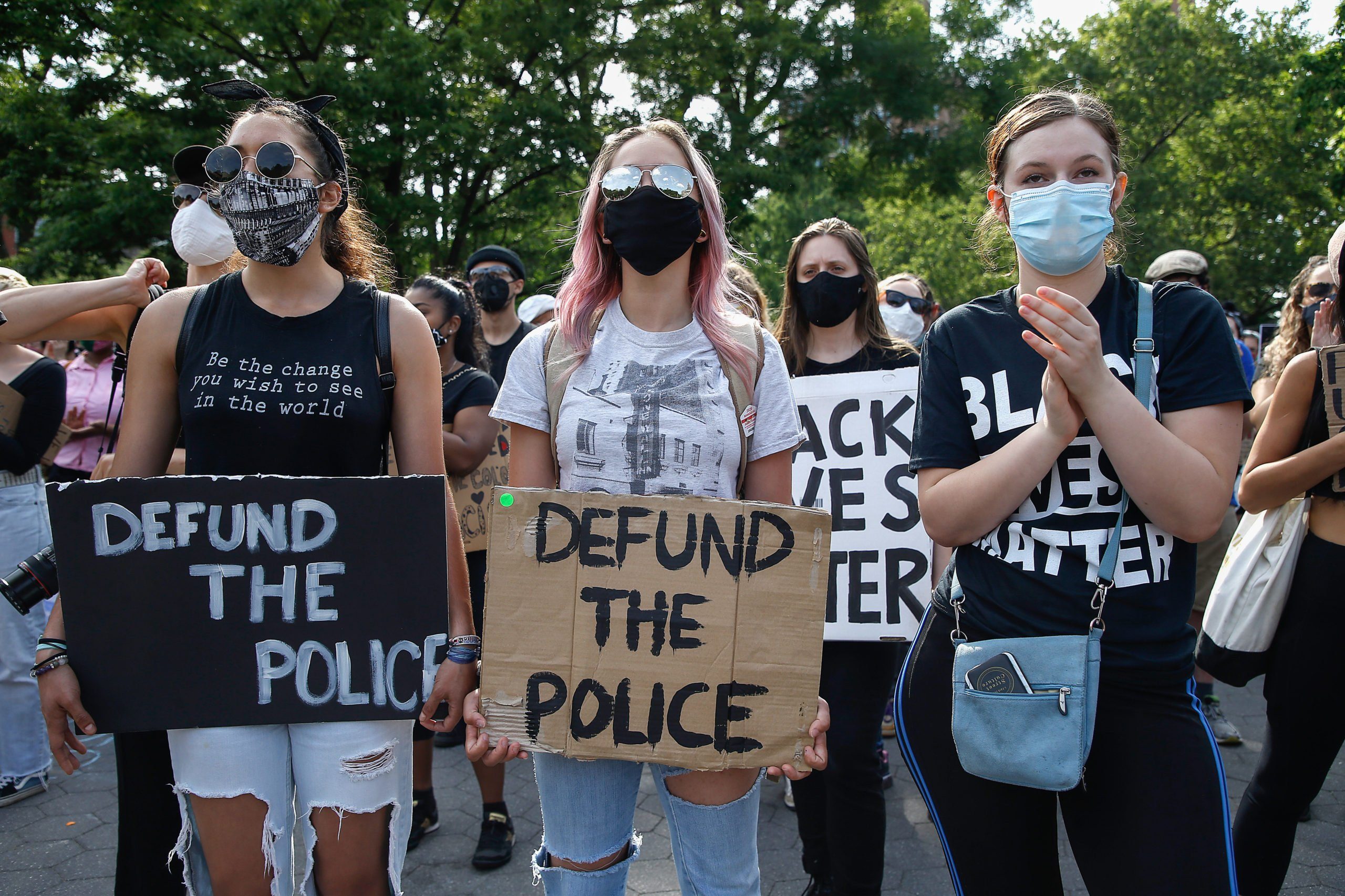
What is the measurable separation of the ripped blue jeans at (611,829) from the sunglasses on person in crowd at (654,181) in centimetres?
126

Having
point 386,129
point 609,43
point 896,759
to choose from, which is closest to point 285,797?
point 896,759

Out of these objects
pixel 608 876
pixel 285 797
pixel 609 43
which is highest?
pixel 609 43

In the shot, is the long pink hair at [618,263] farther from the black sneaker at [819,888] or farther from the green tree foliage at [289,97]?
the green tree foliage at [289,97]

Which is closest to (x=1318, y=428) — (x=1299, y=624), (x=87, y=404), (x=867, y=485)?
(x=1299, y=624)

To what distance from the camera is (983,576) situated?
1.94 m

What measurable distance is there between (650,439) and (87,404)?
18.3ft

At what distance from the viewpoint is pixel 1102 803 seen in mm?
1790

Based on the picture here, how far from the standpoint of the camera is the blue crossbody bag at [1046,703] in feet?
5.68

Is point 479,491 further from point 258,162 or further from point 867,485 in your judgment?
point 258,162

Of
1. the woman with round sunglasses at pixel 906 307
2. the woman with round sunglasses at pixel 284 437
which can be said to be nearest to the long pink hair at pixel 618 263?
the woman with round sunglasses at pixel 284 437

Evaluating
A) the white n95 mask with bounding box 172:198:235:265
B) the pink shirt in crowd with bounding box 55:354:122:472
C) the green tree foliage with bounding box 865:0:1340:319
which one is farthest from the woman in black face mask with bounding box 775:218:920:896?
the green tree foliage with bounding box 865:0:1340:319

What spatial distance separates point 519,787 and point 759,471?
2.92 meters

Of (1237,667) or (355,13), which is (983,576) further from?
(355,13)

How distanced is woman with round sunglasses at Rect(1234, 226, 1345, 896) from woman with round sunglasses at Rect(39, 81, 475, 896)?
2.30 metres
